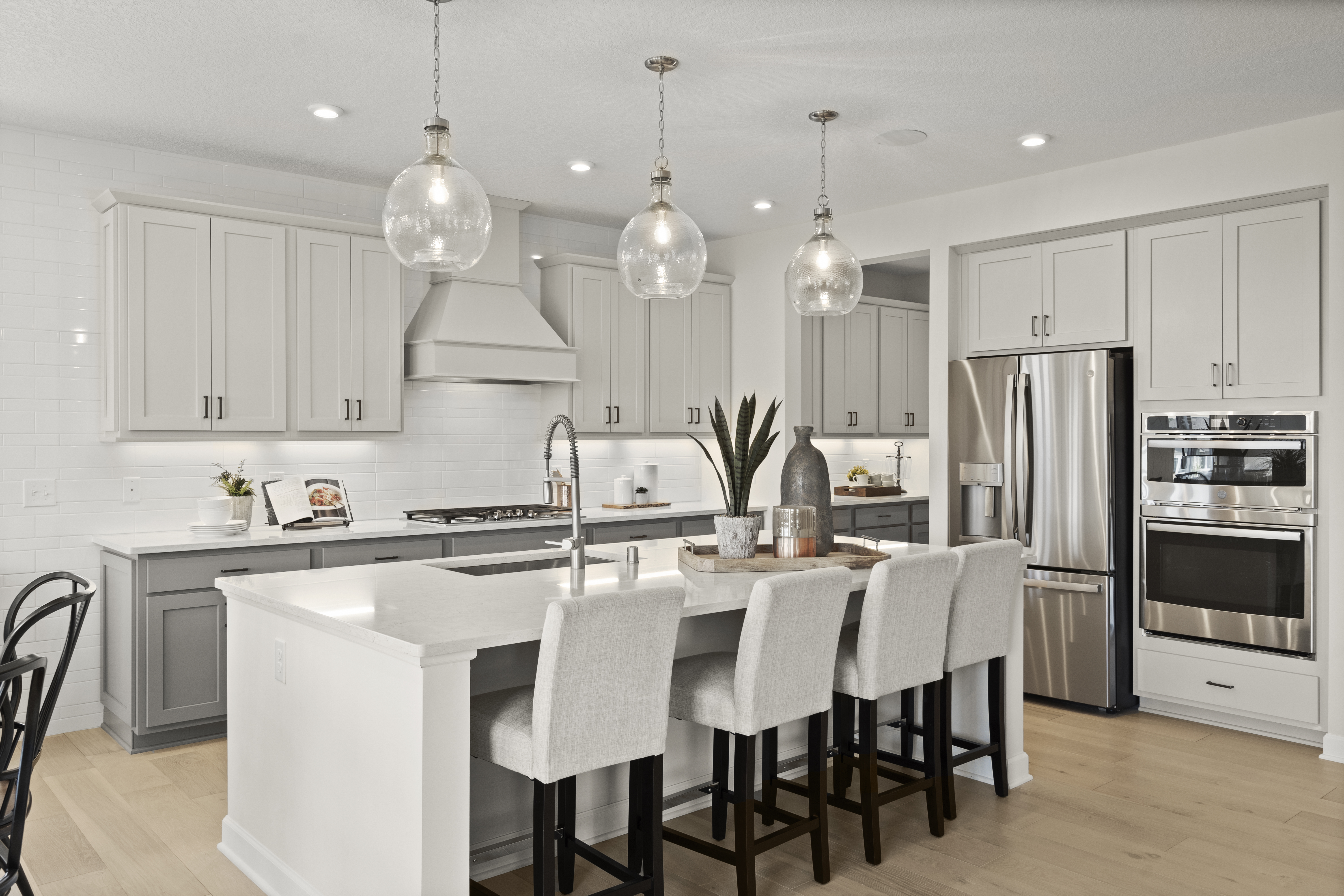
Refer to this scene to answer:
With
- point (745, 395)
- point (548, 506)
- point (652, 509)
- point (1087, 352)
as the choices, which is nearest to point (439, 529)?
point (548, 506)

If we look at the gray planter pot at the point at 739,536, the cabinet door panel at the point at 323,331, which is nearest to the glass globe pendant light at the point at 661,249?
the gray planter pot at the point at 739,536

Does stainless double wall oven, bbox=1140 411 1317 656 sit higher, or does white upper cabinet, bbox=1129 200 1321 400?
white upper cabinet, bbox=1129 200 1321 400

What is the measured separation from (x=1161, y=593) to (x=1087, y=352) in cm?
119

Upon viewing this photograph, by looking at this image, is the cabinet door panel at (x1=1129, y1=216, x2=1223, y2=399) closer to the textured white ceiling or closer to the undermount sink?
the textured white ceiling

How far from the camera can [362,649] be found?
7.80 feet

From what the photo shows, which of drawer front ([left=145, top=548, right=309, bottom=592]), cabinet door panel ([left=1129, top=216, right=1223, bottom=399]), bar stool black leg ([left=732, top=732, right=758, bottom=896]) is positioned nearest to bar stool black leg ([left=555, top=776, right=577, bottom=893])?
bar stool black leg ([left=732, top=732, right=758, bottom=896])

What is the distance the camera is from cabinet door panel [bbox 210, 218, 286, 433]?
4523 millimetres

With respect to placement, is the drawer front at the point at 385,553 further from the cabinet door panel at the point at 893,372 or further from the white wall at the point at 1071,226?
the cabinet door panel at the point at 893,372

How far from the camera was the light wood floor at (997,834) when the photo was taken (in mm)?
2887

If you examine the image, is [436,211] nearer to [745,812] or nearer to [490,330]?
[745,812]

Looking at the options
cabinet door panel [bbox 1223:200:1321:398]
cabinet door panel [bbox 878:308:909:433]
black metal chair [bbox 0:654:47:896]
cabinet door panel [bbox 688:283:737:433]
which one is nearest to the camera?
black metal chair [bbox 0:654:47:896]

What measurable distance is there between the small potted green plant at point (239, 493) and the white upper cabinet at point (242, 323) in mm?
235

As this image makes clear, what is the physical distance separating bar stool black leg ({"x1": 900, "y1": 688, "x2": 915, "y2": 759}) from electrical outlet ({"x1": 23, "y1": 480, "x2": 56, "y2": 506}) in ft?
12.2

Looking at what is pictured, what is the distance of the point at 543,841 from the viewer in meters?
2.30
